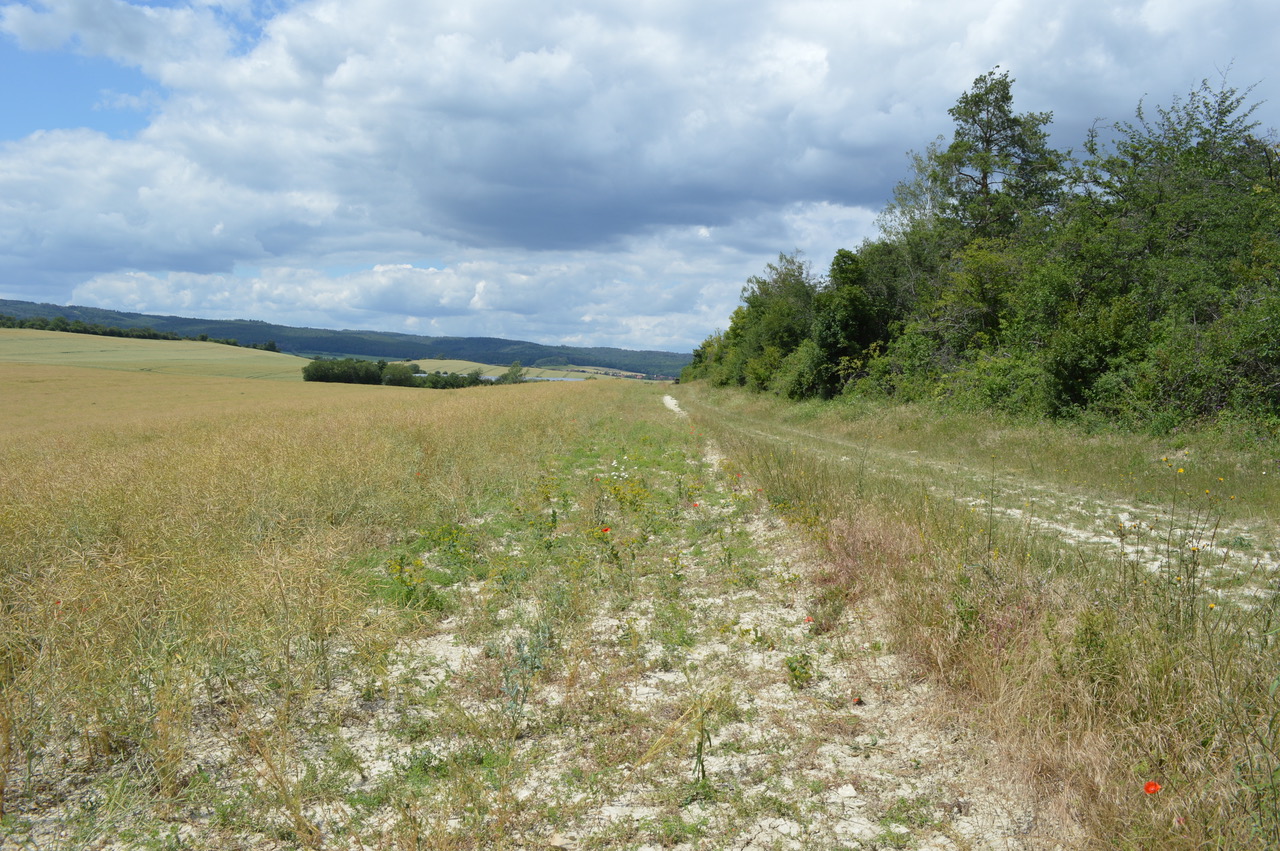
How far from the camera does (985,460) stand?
14.0 metres

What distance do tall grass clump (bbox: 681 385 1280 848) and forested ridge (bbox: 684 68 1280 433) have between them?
6150 mm

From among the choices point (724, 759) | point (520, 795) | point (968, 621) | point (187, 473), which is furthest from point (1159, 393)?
point (187, 473)

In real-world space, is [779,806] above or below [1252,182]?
below

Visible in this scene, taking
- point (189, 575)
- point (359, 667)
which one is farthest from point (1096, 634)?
point (189, 575)

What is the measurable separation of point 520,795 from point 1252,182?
27.0m

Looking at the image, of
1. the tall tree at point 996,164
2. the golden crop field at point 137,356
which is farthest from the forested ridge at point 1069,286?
the golden crop field at point 137,356

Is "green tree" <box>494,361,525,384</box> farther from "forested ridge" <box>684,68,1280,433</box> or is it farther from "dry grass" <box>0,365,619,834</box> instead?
"dry grass" <box>0,365,619,834</box>

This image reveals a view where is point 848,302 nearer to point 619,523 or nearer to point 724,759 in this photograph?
point 619,523

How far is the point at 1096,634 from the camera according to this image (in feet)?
12.3

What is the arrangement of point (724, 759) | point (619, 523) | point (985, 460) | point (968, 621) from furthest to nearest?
point (985, 460), point (619, 523), point (968, 621), point (724, 759)

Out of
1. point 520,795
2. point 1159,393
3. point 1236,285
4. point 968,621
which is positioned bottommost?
point 520,795

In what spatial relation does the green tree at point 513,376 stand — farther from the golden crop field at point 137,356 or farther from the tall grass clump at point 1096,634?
the tall grass clump at point 1096,634

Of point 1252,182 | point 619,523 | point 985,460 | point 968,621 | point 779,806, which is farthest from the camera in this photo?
point 1252,182

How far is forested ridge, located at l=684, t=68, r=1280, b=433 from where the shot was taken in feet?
48.0
